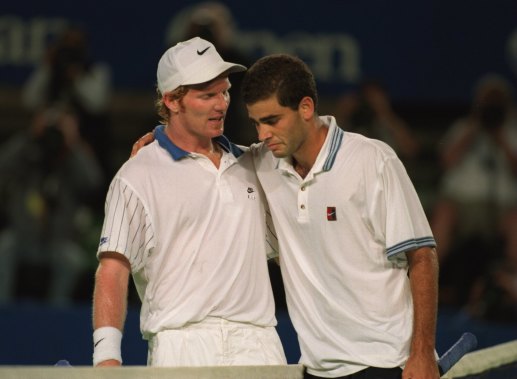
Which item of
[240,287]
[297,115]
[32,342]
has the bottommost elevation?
[32,342]

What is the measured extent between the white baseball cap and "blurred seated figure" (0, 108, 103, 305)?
11.9ft

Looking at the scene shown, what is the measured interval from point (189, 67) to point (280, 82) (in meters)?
0.35

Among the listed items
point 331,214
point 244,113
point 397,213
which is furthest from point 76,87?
point 397,213

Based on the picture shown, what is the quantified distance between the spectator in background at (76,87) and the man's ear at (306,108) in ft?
13.6

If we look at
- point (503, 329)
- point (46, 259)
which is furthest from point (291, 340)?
point (46, 259)

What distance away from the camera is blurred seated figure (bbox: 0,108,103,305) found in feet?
26.7

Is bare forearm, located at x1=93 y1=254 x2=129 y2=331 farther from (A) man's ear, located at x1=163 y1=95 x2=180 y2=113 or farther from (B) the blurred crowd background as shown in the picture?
(B) the blurred crowd background

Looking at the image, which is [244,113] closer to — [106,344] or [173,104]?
[173,104]

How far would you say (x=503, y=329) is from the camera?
24.2ft

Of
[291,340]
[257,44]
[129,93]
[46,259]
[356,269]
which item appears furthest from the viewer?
[129,93]

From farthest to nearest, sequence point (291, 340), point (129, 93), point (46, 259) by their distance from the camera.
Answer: point (129, 93)
point (46, 259)
point (291, 340)

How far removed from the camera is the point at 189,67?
4512 millimetres

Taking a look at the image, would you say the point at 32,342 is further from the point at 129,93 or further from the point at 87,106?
the point at 129,93

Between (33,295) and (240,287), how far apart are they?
4049 mm
